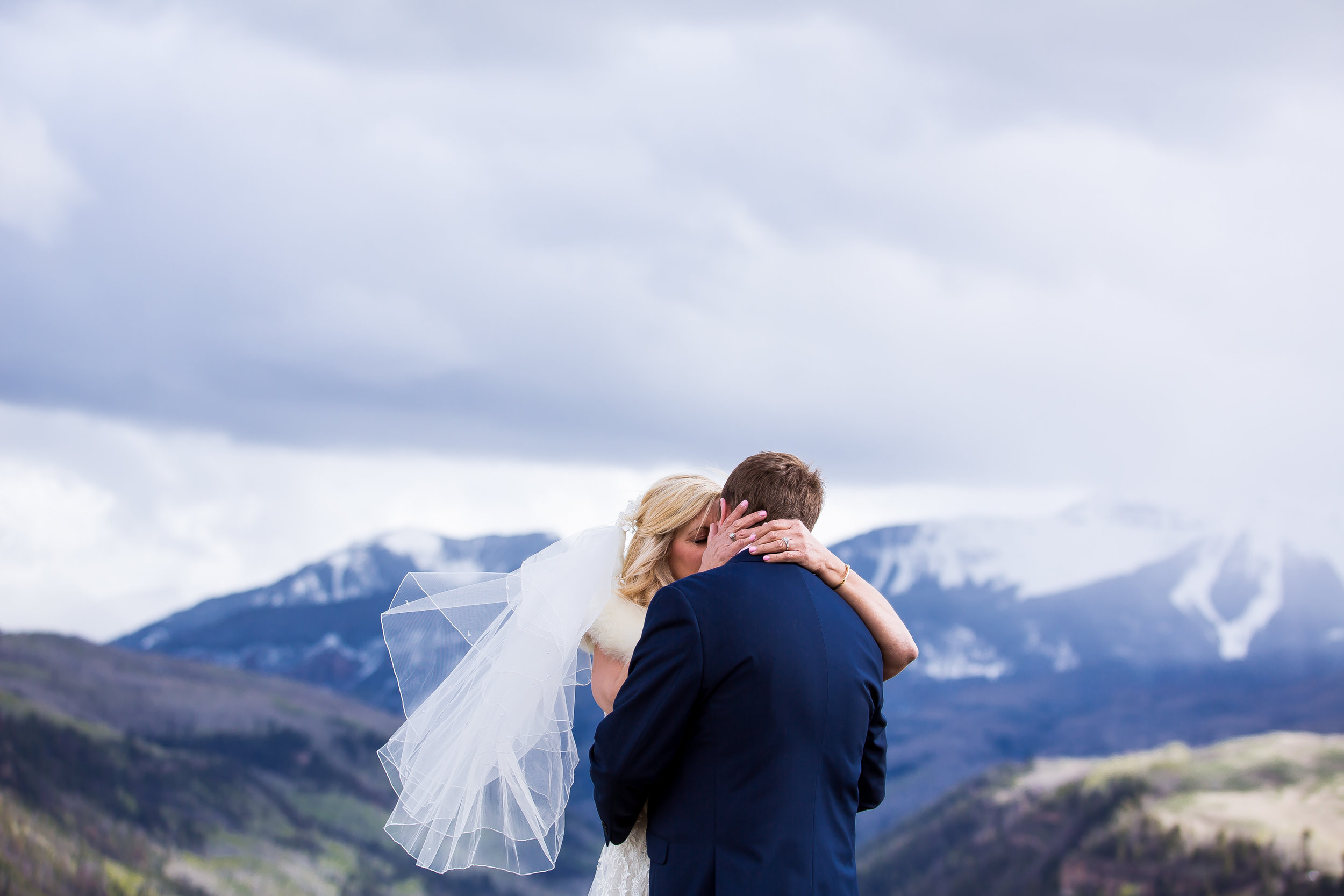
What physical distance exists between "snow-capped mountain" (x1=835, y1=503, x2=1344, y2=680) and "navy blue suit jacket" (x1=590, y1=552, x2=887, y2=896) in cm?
3926

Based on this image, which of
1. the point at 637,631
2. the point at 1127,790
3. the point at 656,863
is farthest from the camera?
the point at 1127,790

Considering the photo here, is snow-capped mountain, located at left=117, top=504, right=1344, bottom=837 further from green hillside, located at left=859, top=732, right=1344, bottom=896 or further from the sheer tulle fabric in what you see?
the sheer tulle fabric

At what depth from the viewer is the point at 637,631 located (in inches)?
134

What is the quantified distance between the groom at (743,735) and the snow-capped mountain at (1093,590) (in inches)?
1545

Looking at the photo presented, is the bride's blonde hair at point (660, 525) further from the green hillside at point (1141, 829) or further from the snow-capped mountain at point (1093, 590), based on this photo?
the snow-capped mountain at point (1093, 590)

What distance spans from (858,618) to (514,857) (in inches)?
66.6

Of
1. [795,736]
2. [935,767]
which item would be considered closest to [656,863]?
[795,736]

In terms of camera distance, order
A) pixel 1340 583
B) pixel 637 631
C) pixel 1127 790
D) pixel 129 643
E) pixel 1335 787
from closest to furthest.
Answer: pixel 637 631 < pixel 1335 787 < pixel 1127 790 < pixel 1340 583 < pixel 129 643

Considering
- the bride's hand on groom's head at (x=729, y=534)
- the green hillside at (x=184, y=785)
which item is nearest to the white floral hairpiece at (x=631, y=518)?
the bride's hand on groom's head at (x=729, y=534)

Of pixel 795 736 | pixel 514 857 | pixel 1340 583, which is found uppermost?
pixel 795 736

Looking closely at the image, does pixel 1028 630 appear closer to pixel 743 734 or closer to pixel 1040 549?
pixel 1040 549

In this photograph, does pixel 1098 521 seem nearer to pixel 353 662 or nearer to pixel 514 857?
pixel 353 662

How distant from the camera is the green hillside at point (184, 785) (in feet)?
73.6

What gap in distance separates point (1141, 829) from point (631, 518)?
2686 cm
